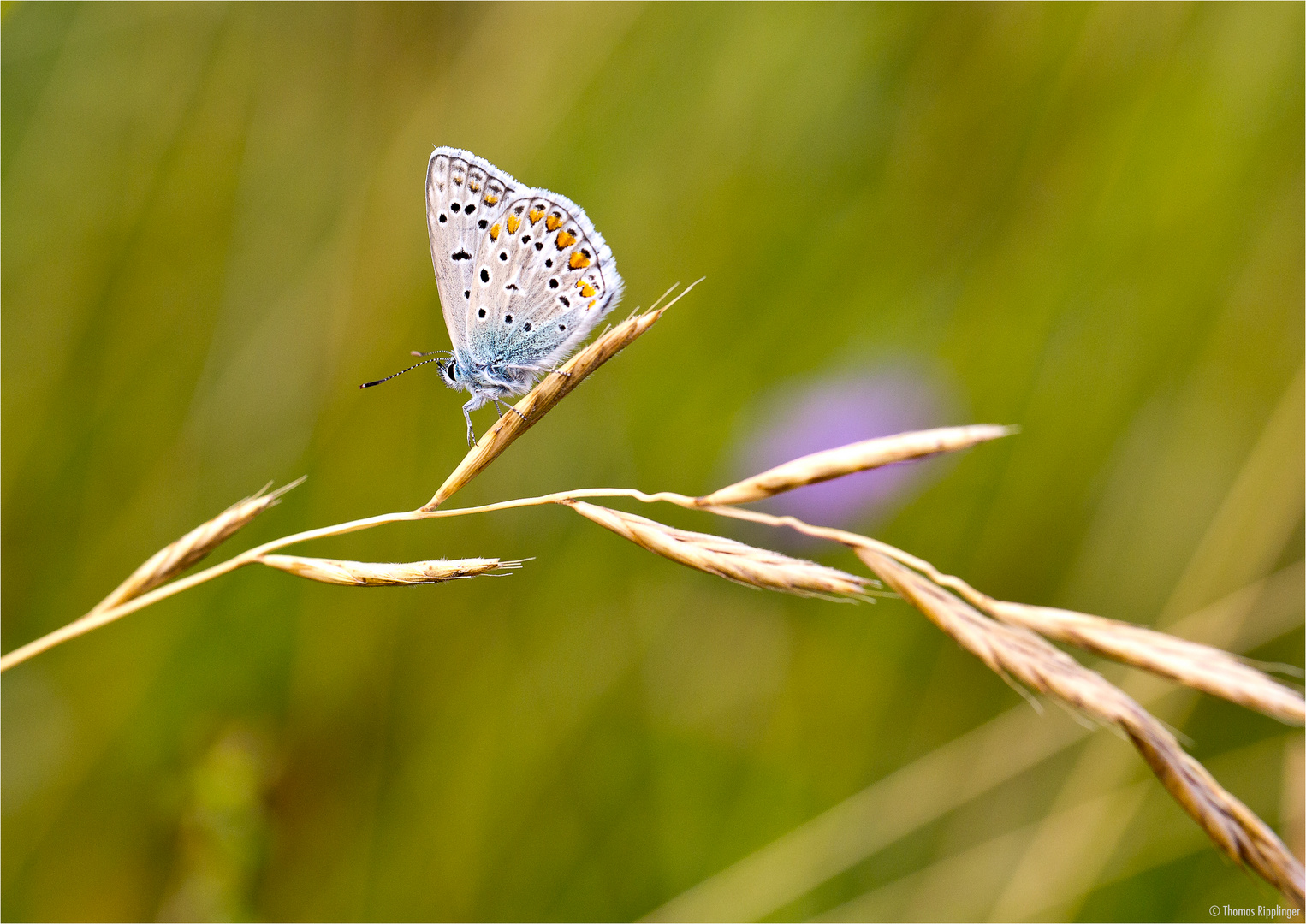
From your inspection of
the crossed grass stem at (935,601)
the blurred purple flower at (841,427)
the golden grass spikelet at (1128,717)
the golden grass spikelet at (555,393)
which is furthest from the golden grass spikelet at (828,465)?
the blurred purple flower at (841,427)

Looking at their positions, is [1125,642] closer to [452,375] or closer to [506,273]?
[506,273]

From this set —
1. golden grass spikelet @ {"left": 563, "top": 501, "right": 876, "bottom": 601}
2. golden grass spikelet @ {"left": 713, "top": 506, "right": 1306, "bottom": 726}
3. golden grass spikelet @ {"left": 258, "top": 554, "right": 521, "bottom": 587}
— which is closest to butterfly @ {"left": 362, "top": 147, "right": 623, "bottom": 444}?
golden grass spikelet @ {"left": 258, "top": 554, "right": 521, "bottom": 587}

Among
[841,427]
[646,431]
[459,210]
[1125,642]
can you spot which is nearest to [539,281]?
[459,210]

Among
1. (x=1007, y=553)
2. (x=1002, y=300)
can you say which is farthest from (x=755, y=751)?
(x=1002, y=300)

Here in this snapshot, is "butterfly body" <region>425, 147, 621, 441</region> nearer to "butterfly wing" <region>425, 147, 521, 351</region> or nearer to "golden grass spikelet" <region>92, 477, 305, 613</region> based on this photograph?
"butterfly wing" <region>425, 147, 521, 351</region>

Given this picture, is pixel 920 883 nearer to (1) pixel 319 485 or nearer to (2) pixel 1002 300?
(2) pixel 1002 300

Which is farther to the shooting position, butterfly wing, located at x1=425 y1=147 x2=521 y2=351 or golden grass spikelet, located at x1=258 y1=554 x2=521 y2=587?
butterfly wing, located at x1=425 y1=147 x2=521 y2=351
